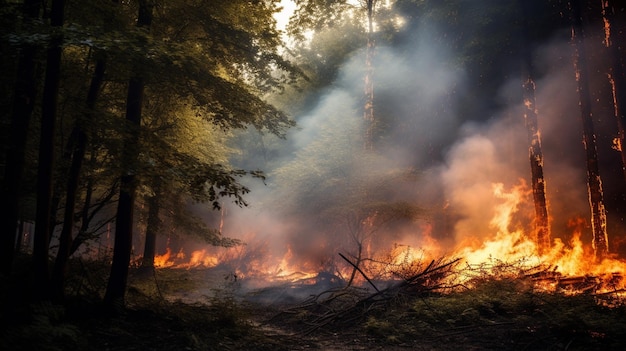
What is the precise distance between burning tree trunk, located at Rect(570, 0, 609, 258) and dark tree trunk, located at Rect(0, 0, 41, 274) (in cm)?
1955

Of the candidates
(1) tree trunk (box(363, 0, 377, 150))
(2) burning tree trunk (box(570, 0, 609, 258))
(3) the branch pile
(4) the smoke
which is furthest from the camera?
(1) tree trunk (box(363, 0, 377, 150))

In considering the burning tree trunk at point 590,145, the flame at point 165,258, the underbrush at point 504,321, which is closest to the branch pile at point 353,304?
the underbrush at point 504,321

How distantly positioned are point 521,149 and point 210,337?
1900cm

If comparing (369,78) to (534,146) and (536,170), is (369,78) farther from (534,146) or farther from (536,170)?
(536,170)

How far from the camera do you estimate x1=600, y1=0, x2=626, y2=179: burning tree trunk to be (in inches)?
586

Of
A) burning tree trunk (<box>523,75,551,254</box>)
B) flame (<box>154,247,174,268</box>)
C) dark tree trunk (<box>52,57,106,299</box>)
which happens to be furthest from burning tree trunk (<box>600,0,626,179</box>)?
flame (<box>154,247,174,268</box>)

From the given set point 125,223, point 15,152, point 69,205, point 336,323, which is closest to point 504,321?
point 336,323

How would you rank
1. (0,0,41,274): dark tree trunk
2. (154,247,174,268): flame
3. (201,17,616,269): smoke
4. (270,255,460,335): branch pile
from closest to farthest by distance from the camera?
(0,0,41,274): dark tree trunk → (270,255,460,335): branch pile → (201,17,616,269): smoke → (154,247,174,268): flame

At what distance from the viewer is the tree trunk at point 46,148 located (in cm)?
624

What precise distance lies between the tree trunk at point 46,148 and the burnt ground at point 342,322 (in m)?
0.69

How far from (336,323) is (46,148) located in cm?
785

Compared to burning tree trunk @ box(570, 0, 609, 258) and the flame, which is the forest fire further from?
the flame

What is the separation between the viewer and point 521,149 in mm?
20062

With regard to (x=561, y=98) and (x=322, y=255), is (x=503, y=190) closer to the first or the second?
(x=561, y=98)
